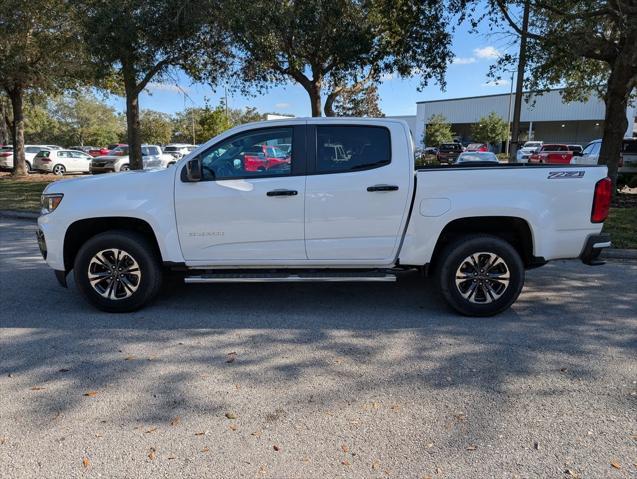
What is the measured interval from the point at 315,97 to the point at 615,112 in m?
8.77

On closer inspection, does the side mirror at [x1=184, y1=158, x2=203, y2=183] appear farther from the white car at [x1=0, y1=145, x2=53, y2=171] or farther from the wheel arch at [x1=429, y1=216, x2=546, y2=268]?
the white car at [x1=0, y1=145, x2=53, y2=171]

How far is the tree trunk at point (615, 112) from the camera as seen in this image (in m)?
12.6

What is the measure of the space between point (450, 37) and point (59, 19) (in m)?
12.5

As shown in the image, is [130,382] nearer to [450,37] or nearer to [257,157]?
[257,157]

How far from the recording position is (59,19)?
16500 mm

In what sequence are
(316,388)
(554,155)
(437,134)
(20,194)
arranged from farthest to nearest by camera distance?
1. (437,134)
2. (554,155)
3. (20,194)
4. (316,388)

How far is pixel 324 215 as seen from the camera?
4906 mm

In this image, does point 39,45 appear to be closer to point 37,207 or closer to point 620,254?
point 37,207

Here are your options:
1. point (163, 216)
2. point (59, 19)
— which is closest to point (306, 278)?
point (163, 216)

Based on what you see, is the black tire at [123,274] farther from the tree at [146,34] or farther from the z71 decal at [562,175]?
the tree at [146,34]

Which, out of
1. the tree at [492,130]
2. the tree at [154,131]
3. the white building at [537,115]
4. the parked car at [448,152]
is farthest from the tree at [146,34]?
the tree at [154,131]

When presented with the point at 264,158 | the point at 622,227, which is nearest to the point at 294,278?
the point at 264,158

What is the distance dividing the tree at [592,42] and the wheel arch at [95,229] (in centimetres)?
958

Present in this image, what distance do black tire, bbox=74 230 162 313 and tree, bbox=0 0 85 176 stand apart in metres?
12.8
